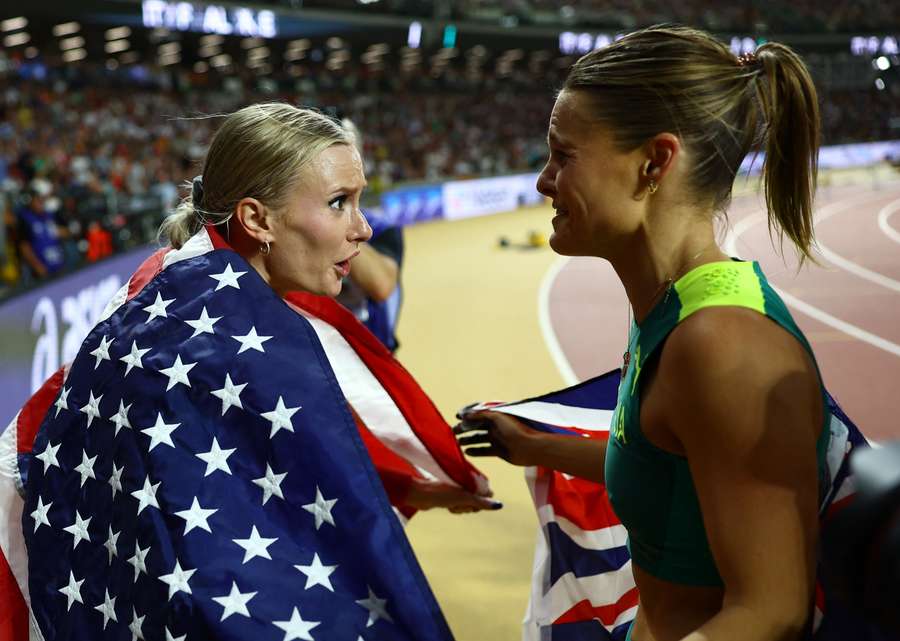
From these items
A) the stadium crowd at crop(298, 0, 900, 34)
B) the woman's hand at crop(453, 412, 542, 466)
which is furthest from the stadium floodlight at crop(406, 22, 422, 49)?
the woman's hand at crop(453, 412, 542, 466)

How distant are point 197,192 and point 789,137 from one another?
1567mm

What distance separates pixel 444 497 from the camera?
111 inches

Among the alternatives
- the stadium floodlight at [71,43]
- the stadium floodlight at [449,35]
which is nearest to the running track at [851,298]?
the stadium floodlight at [71,43]

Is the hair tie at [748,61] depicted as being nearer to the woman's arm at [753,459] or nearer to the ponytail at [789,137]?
the ponytail at [789,137]

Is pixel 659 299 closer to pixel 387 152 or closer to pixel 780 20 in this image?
pixel 387 152

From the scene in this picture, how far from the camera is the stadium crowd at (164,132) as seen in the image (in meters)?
9.29

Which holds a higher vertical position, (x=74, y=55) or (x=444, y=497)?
(x=444, y=497)

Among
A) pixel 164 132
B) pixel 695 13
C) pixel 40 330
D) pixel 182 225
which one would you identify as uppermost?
pixel 182 225

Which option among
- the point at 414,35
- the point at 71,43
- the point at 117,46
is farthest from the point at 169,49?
the point at 414,35

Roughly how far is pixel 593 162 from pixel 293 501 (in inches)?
35.7

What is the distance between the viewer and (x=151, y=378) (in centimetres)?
191

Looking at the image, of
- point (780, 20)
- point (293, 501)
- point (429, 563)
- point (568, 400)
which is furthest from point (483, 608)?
point (780, 20)

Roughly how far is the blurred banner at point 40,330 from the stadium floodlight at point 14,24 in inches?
672

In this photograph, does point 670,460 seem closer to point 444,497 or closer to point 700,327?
point 700,327
